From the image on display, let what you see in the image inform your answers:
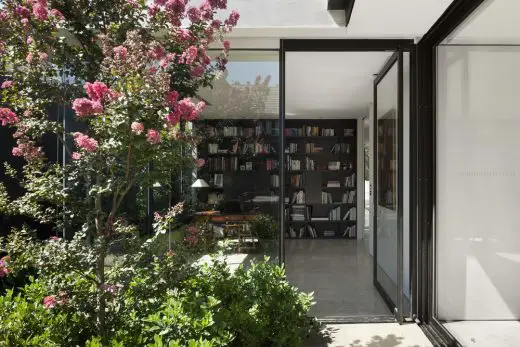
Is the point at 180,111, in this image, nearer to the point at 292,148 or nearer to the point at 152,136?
the point at 152,136

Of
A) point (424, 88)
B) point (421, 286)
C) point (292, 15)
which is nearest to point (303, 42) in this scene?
point (292, 15)

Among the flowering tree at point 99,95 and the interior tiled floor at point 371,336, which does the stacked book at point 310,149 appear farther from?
the flowering tree at point 99,95

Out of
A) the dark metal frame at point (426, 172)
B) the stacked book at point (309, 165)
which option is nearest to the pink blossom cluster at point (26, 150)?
the dark metal frame at point (426, 172)

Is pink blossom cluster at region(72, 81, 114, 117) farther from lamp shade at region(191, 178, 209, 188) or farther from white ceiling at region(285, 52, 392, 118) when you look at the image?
white ceiling at region(285, 52, 392, 118)

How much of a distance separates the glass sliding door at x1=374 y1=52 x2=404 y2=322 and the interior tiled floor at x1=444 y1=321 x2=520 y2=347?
0.69 meters

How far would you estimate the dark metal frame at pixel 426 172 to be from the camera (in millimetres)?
3764

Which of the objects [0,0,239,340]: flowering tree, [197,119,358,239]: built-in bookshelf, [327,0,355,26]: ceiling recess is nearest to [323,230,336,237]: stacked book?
[197,119,358,239]: built-in bookshelf

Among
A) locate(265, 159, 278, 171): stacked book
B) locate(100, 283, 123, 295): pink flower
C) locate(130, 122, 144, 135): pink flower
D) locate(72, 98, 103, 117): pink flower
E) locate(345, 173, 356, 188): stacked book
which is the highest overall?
locate(72, 98, 103, 117): pink flower

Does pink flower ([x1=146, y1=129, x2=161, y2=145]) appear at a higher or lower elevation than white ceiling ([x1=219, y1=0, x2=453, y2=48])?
lower

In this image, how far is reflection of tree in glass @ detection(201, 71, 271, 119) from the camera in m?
4.00

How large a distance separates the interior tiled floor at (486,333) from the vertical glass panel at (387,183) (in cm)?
92

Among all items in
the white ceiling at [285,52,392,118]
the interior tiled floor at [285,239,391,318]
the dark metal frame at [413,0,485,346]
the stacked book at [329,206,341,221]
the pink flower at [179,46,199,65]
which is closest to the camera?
the pink flower at [179,46,199,65]

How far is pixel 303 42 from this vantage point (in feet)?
13.1

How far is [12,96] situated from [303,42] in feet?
8.27
